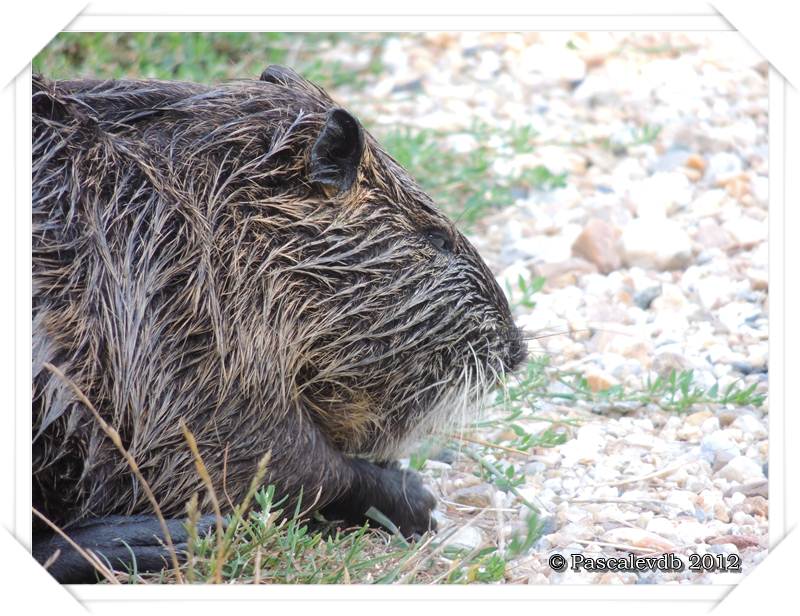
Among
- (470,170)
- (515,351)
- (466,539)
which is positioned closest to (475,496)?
(466,539)

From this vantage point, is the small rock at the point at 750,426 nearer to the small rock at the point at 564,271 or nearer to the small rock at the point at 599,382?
the small rock at the point at 599,382

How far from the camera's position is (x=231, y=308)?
312 cm

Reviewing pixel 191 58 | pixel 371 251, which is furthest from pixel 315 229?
pixel 191 58

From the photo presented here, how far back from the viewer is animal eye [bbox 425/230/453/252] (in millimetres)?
3537

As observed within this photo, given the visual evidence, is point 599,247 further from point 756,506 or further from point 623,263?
point 756,506

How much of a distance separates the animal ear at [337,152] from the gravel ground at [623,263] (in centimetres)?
112

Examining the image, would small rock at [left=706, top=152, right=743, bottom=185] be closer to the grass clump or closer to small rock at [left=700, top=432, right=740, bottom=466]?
the grass clump

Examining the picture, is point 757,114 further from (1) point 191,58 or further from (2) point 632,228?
(1) point 191,58

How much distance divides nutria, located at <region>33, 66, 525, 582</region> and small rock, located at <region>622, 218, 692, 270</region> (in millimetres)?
1590

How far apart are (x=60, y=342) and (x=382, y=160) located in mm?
1143

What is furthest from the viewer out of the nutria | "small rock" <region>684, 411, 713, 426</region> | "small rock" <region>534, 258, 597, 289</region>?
"small rock" <region>534, 258, 597, 289</region>

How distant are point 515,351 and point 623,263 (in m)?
1.52

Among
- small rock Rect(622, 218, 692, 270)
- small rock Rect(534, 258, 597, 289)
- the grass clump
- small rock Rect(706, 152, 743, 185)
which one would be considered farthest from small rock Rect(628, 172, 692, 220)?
small rock Rect(534, 258, 597, 289)

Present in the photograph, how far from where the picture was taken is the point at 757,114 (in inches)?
234
